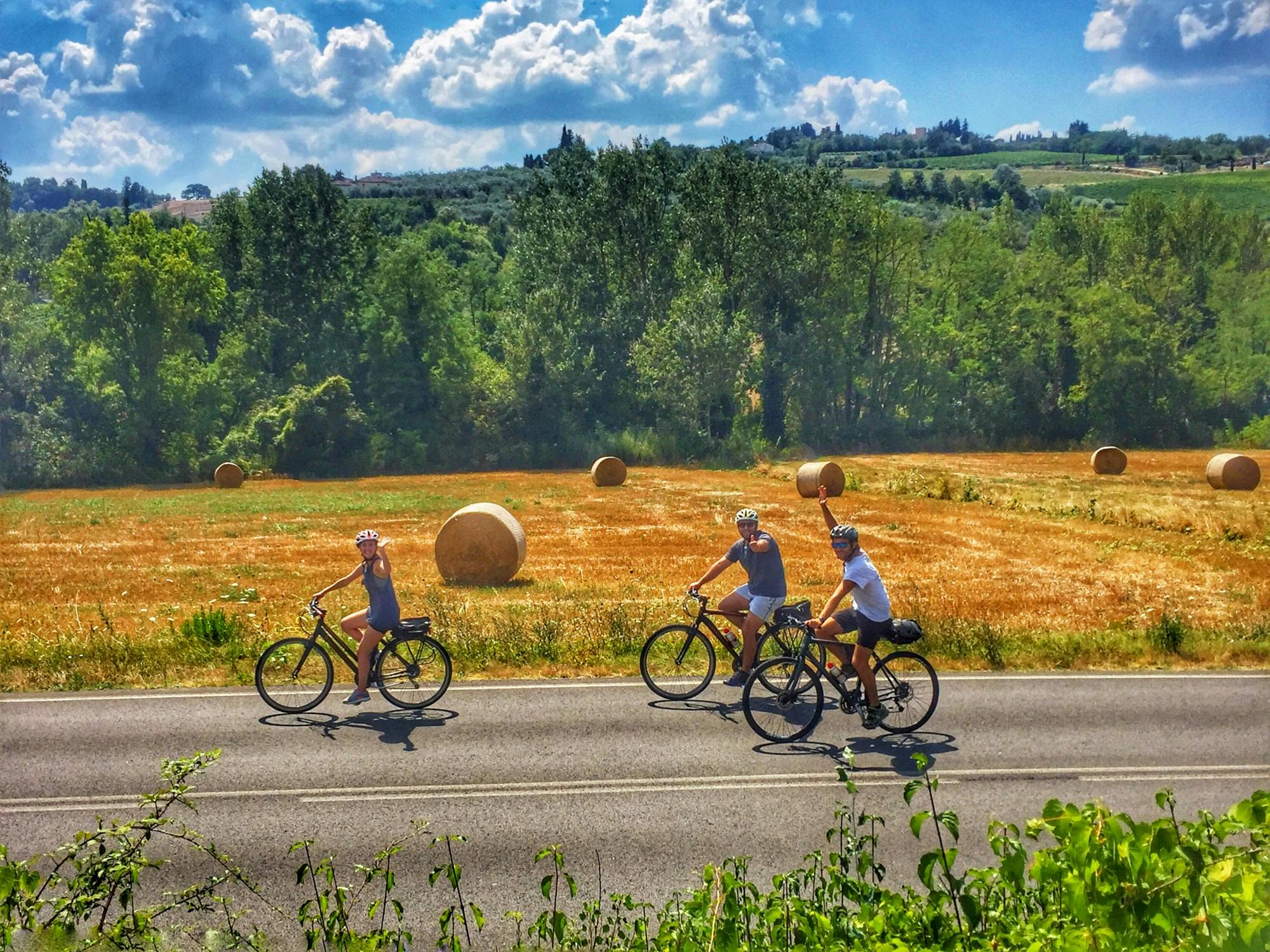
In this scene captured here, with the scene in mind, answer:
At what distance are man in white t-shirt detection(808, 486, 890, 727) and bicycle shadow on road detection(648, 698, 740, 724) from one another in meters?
1.66

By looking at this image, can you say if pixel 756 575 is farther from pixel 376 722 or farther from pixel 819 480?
pixel 819 480

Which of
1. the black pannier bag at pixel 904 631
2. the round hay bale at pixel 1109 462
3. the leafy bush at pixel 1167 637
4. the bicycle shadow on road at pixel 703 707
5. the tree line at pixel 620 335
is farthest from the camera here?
the tree line at pixel 620 335

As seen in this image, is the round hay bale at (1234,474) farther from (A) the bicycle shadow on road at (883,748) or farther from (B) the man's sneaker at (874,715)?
(B) the man's sneaker at (874,715)

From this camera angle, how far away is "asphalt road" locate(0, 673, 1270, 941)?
31.8 feet

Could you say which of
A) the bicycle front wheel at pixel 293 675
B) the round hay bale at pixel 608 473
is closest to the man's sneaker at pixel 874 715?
the bicycle front wheel at pixel 293 675

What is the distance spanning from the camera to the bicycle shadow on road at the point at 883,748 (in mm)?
11945

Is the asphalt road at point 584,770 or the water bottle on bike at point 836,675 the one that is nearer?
the asphalt road at point 584,770

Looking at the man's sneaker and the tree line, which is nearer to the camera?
the man's sneaker

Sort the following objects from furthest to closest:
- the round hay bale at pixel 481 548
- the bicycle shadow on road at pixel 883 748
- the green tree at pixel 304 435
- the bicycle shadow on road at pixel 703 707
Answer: the green tree at pixel 304 435 < the round hay bale at pixel 481 548 < the bicycle shadow on road at pixel 703 707 < the bicycle shadow on road at pixel 883 748

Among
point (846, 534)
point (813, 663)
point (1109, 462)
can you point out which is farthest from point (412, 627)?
point (1109, 462)

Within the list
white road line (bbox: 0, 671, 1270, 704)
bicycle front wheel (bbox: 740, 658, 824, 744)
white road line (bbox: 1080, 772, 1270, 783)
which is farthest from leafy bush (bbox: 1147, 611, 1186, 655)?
bicycle front wheel (bbox: 740, 658, 824, 744)

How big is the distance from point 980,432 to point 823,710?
224ft

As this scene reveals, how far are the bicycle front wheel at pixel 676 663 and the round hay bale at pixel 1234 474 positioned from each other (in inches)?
1531

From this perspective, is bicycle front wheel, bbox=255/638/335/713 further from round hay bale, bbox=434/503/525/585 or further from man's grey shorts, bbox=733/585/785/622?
round hay bale, bbox=434/503/525/585
